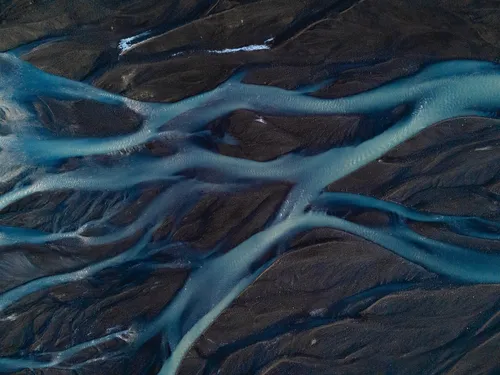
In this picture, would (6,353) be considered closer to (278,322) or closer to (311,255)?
(278,322)

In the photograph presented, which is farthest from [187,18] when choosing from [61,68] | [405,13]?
[405,13]

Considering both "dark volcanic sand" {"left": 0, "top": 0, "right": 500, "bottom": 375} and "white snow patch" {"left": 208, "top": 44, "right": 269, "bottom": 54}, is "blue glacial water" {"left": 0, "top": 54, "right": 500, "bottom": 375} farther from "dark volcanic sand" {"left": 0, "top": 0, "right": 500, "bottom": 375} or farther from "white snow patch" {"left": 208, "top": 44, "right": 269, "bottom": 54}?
"white snow patch" {"left": 208, "top": 44, "right": 269, "bottom": 54}

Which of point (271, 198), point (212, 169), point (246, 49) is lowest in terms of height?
point (271, 198)

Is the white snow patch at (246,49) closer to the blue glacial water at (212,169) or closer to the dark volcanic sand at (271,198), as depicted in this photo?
the dark volcanic sand at (271,198)

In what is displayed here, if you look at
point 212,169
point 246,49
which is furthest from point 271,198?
point 246,49

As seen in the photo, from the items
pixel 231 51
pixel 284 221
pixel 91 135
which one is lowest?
pixel 284 221

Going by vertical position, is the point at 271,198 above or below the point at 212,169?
below

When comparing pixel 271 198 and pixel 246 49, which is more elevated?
pixel 246 49

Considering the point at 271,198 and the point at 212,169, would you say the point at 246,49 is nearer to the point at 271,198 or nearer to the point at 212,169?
the point at 212,169
